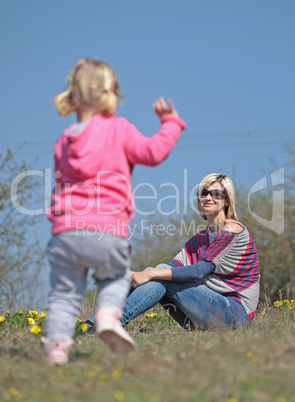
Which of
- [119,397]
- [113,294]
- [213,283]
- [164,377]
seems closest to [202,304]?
[213,283]

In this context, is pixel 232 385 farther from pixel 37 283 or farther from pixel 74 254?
pixel 37 283

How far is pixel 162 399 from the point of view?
5.71 feet

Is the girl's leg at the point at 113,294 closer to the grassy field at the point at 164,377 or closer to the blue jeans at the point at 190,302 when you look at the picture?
the grassy field at the point at 164,377

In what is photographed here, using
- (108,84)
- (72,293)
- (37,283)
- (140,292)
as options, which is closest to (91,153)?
(108,84)

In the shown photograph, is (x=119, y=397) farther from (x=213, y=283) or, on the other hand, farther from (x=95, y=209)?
(x=213, y=283)

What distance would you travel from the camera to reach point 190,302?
13.0 feet

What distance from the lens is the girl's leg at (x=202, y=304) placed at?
12.7ft

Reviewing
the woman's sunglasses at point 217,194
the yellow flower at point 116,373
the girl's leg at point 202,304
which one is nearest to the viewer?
the yellow flower at point 116,373

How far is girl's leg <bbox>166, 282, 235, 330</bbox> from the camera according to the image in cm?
388

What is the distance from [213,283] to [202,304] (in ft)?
0.84

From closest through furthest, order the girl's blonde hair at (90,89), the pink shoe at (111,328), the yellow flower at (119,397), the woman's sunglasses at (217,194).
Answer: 1. the yellow flower at (119,397)
2. the pink shoe at (111,328)
3. the girl's blonde hair at (90,89)
4. the woman's sunglasses at (217,194)

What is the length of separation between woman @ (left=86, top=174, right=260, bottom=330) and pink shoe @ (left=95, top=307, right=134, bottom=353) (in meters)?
1.52

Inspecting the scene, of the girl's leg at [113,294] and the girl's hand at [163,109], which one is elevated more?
the girl's hand at [163,109]

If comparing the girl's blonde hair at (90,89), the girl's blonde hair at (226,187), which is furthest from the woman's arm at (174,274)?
the girl's blonde hair at (90,89)
